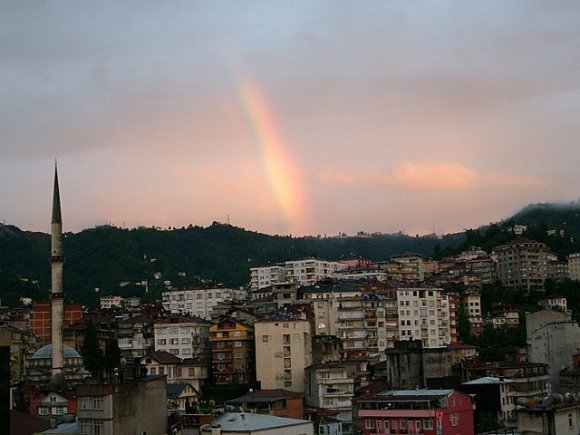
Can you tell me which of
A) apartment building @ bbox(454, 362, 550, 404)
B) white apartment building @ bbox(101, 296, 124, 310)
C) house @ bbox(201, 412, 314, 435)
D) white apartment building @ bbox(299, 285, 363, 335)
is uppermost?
white apartment building @ bbox(101, 296, 124, 310)

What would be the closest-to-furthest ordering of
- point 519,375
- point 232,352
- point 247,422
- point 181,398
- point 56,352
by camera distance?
1. point 247,422
2. point 519,375
3. point 181,398
4. point 56,352
5. point 232,352

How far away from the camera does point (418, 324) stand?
8425 cm

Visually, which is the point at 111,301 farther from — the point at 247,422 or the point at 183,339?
the point at 247,422

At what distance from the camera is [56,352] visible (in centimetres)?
6506

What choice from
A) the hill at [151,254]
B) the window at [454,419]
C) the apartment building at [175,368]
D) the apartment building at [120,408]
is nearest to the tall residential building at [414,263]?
the hill at [151,254]

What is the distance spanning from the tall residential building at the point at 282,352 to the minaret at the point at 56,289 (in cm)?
1368

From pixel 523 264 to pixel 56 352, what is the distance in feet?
239

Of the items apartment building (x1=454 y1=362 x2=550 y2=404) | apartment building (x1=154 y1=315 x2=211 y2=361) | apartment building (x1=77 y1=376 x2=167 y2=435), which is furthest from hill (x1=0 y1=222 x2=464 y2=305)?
apartment building (x1=77 y1=376 x2=167 y2=435)

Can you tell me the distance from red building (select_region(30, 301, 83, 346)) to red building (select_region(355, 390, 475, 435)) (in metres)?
52.8

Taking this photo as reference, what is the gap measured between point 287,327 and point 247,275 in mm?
107679

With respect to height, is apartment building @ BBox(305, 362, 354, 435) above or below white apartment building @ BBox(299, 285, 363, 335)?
below

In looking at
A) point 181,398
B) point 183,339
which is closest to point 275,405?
point 181,398

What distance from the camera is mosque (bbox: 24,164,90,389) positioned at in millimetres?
64875

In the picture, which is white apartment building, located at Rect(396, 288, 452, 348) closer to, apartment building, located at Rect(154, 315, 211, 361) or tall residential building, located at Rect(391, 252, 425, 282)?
apartment building, located at Rect(154, 315, 211, 361)
